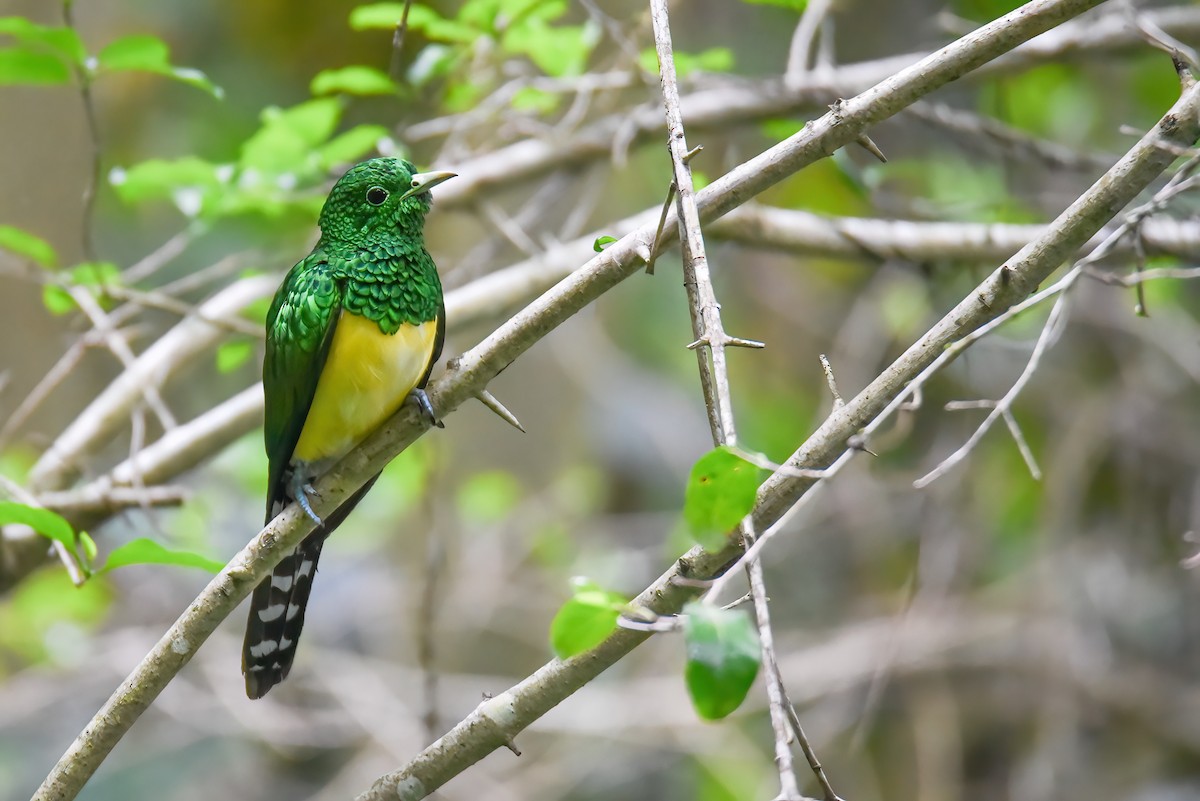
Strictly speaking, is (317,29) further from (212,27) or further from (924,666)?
(924,666)

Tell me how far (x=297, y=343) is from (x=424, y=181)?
425 millimetres

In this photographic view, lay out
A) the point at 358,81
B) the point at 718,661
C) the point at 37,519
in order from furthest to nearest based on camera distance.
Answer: the point at 358,81, the point at 37,519, the point at 718,661

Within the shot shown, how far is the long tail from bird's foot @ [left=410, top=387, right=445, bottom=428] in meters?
0.36

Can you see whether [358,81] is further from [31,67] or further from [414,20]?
[31,67]

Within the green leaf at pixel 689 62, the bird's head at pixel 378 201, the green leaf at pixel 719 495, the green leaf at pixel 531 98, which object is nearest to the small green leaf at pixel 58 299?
the bird's head at pixel 378 201

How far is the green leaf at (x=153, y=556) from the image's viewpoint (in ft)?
6.06

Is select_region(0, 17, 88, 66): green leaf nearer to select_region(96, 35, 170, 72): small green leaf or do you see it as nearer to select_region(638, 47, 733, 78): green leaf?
select_region(96, 35, 170, 72): small green leaf

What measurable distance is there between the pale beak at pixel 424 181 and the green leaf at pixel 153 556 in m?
0.89

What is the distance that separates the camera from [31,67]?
7.64 feet

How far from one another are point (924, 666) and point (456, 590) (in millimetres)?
2042

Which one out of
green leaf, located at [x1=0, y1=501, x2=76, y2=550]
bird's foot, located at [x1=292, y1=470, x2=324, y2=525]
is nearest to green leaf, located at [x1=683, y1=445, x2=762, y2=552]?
bird's foot, located at [x1=292, y1=470, x2=324, y2=525]

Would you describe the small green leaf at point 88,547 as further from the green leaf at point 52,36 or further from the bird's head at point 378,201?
the green leaf at point 52,36

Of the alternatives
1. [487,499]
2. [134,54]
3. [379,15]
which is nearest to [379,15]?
[379,15]

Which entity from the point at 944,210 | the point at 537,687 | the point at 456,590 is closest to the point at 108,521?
the point at 537,687
